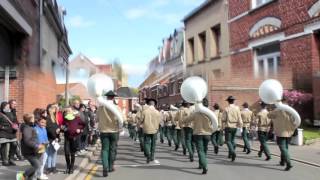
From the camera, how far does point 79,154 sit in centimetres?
1647

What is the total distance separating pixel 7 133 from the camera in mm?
13164

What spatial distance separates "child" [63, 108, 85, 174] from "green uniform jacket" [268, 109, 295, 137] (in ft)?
14.6

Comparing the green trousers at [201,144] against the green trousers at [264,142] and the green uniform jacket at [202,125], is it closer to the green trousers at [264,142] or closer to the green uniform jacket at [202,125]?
the green uniform jacket at [202,125]

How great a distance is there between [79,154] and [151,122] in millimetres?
3083

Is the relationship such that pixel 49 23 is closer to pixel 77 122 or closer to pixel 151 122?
pixel 151 122

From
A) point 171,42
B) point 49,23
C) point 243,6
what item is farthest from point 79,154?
point 171,42

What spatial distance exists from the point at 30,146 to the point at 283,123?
233 inches

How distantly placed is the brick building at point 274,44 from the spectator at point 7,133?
11691 mm

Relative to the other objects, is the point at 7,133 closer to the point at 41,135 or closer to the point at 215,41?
the point at 41,135

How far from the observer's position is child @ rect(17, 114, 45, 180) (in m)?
9.95

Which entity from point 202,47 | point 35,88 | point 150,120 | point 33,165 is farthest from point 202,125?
point 202,47

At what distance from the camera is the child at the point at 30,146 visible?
9945 mm

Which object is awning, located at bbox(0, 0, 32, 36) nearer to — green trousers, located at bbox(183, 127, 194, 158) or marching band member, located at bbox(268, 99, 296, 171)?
green trousers, located at bbox(183, 127, 194, 158)

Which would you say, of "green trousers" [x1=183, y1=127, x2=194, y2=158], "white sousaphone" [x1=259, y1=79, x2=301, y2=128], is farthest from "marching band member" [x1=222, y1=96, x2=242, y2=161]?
"white sousaphone" [x1=259, y1=79, x2=301, y2=128]
